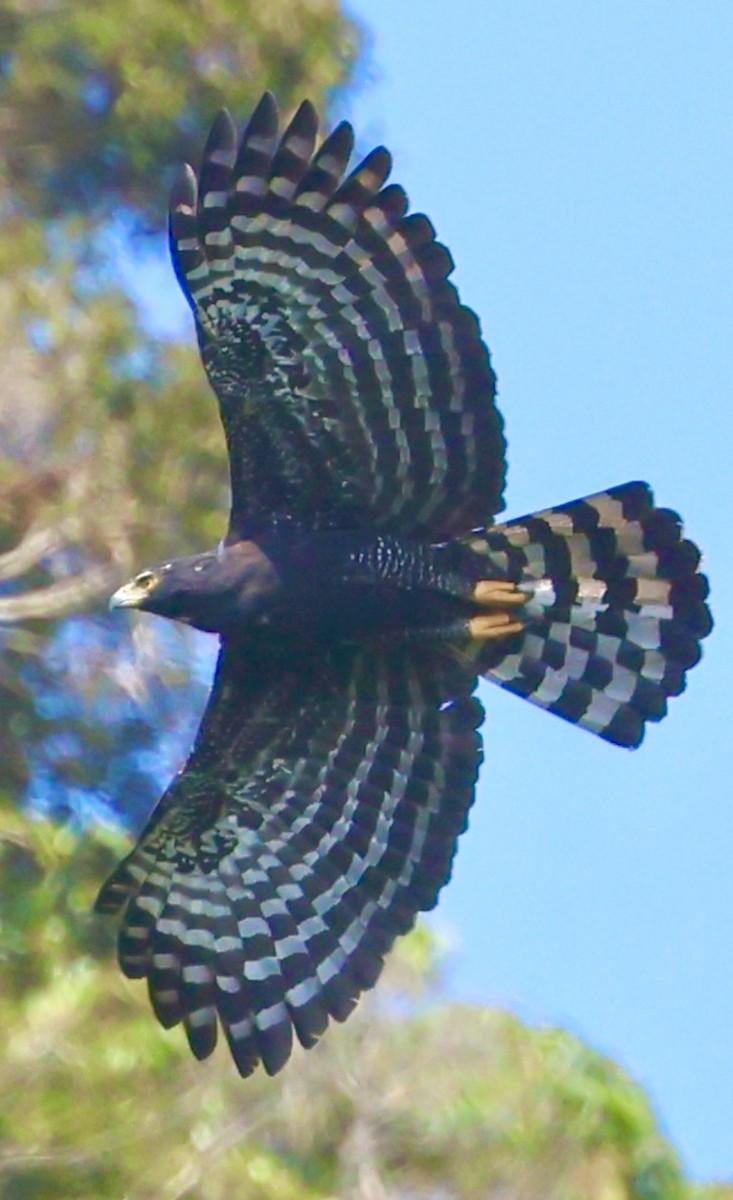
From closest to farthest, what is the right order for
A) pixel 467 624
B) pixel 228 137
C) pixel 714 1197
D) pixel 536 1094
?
pixel 228 137 → pixel 467 624 → pixel 536 1094 → pixel 714 1197

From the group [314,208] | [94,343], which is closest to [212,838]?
[314,208]

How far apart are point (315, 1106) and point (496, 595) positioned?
410 cm

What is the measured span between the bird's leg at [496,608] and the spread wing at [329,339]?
218mm

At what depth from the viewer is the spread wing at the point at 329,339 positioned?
7113 millimetres

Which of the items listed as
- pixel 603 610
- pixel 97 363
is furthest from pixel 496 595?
pixel 97 363

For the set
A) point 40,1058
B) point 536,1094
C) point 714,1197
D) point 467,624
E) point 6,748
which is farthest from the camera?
point 6,748

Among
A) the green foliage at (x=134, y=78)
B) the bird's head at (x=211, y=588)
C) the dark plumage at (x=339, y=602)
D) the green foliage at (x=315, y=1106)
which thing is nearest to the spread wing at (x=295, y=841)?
the dark plumage at (x=339, y=602)

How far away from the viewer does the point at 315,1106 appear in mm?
10961

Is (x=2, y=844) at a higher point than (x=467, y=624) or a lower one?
lower

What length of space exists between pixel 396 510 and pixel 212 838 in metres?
1.26

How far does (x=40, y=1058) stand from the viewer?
10.8m

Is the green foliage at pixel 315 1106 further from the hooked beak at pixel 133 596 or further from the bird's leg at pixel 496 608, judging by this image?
the hooked beak at pixel 133 596

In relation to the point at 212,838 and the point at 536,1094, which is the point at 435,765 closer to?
the point at 212,838

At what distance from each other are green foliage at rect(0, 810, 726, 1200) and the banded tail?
3580 millimetres
